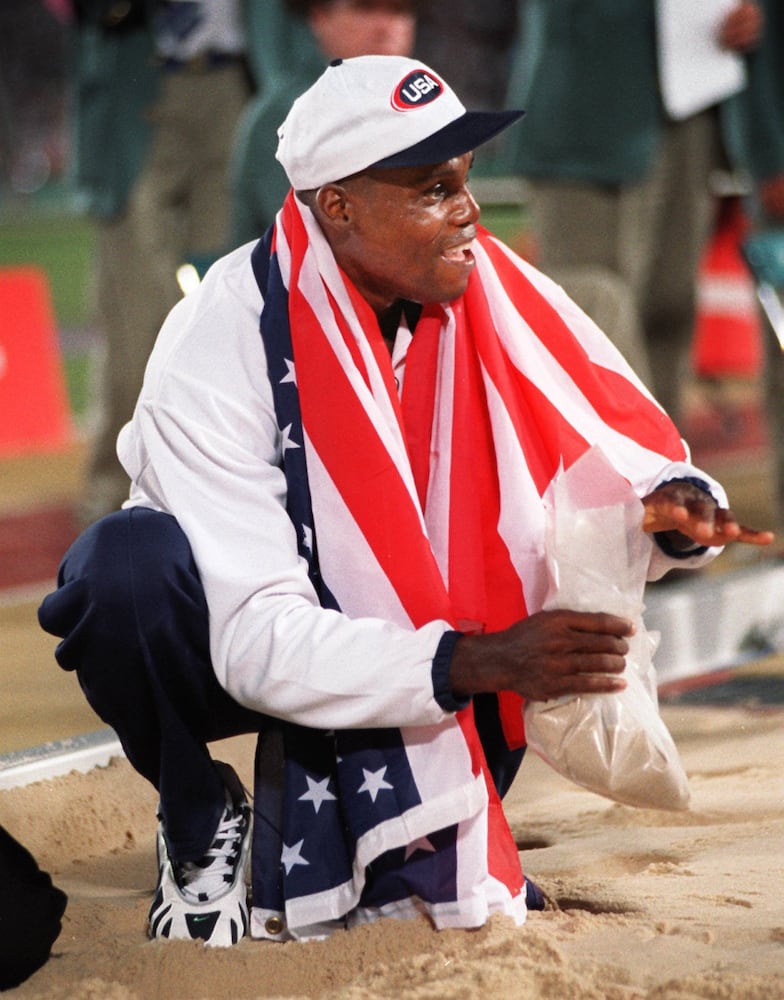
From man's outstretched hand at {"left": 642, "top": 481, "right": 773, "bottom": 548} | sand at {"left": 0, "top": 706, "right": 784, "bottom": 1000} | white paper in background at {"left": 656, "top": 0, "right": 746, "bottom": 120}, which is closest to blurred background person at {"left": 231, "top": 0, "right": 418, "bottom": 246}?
white paper in background at {"left": 656, "top": 0, "right": 746, "bottom": 120}

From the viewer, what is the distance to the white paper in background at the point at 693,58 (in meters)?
4.61

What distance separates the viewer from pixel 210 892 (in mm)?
2459

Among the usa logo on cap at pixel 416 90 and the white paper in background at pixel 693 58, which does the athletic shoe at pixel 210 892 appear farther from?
the white paper in background at pixel 693 58

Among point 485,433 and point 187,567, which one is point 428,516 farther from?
point 187,567

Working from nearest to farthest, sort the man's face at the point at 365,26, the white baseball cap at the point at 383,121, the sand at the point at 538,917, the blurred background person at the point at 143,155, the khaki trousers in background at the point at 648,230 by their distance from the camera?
the sand at the point at 538,917 → the white baseball cap at the point at 383,121 → the man's face at the point at 365,26 → the khaki trousers in background at the point at 648,230 → the blurred background person at the point at 143,155

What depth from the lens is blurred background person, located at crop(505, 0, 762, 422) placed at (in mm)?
4648

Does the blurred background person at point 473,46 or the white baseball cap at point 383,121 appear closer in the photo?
the white baseball cap at point 383,121

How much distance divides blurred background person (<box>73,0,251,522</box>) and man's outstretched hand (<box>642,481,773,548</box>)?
10.3ft

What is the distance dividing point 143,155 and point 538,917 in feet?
12.0

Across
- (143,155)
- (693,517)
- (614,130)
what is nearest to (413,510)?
(693,517)

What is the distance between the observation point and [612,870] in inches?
106

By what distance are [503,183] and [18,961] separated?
8914 millimetres

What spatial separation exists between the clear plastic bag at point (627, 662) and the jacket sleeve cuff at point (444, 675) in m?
0.15

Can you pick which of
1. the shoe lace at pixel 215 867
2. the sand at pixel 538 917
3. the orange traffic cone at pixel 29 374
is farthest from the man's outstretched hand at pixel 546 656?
the orange traffic cone at pixel 29 374
